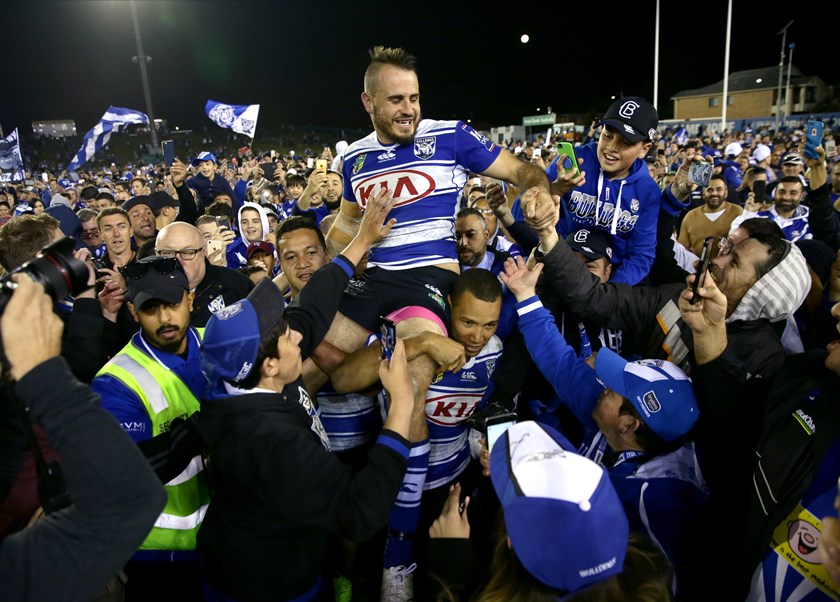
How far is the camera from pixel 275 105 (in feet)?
185

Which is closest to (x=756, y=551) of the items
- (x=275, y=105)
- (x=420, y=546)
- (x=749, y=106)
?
(x=420, y=546)

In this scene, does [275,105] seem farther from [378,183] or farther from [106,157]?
[378,183]

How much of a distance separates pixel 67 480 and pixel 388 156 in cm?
248

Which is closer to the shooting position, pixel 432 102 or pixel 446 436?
pixel 446 436

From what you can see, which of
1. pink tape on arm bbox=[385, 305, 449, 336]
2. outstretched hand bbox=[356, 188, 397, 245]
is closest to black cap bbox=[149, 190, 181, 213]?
outstretched hand bbox=[356, 188, 397, 245]

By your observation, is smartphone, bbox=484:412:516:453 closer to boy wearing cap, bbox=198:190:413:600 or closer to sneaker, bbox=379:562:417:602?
boy wearing cap, bbox=198:190:413:600

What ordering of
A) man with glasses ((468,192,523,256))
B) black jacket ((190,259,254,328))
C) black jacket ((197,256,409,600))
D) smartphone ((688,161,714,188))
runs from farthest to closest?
man with glasses ((468,192,523,256)) < smartphone ((688,161,714,188)) < black jacket ((190,259,254,328)) < black jacket ((197,256,409,600))

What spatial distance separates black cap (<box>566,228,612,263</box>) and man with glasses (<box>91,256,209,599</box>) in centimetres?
289

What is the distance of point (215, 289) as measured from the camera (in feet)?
13.5

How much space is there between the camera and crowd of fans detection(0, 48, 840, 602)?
4.80 feet

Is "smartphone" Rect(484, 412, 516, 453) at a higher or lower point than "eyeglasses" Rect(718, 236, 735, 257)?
lower

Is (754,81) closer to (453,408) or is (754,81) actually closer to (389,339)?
(453,408)

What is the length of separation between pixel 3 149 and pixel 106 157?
29.9 meters

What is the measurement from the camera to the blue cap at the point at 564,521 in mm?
1394
